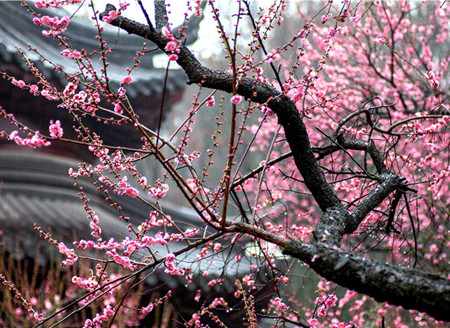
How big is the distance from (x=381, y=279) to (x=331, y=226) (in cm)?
61

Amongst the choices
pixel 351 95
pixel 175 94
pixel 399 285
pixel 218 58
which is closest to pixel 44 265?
pixel 175 94

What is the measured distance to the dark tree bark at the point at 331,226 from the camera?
1549 mm

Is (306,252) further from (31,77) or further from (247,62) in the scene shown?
(31,77)

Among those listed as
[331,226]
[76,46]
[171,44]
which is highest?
[76,46]

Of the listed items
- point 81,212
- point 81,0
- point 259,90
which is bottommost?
point 259,90

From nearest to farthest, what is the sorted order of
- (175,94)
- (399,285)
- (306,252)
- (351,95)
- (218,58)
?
1. (399,285)
2. (306,252)
3. (175,94)
4. (351,95)
5. (218,58)

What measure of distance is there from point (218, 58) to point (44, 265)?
861 inches

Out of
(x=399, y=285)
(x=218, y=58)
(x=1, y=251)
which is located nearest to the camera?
(x=399, y=285)

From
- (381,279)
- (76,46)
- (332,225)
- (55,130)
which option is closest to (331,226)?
(332,225)

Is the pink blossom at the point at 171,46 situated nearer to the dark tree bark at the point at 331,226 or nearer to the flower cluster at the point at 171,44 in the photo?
the flower cluster at the point at 171,44

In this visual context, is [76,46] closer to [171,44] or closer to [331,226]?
[171,44]

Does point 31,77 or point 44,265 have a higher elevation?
point 31,77

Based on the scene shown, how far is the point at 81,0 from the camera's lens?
244cm

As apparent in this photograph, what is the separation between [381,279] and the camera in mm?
1620
